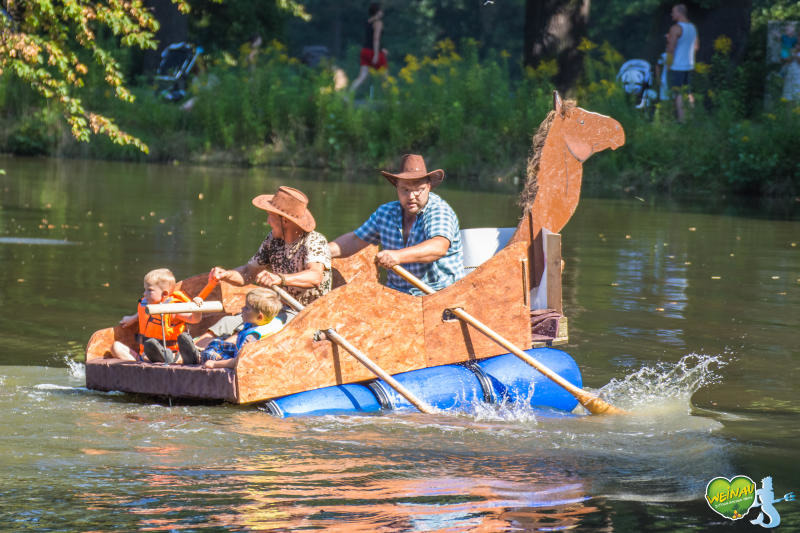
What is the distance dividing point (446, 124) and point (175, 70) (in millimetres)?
8393

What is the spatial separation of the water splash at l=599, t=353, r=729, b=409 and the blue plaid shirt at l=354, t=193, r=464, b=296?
1274 mm

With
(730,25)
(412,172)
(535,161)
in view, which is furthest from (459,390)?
(730,25)

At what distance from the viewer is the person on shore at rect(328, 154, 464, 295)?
27.3 ft

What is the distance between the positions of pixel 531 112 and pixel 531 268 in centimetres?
1531

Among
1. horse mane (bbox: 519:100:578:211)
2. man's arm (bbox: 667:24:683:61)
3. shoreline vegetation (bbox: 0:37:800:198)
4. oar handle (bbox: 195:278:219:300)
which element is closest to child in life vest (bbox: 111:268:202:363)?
oar handle (bbox: 195:278:219:300)

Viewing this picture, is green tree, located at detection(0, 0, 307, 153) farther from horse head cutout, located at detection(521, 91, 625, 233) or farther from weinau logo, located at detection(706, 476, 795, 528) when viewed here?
weinau logo, located at detection(706, 476, 795, 528)

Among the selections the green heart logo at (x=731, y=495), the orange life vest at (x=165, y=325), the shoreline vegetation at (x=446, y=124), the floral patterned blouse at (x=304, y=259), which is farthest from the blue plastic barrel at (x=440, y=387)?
the shoreline vegetation at (x=446, y=124)

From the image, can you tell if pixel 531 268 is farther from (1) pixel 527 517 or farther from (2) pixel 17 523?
(2) pixel 17 523

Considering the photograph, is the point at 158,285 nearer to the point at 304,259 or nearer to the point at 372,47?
the point at 304,259

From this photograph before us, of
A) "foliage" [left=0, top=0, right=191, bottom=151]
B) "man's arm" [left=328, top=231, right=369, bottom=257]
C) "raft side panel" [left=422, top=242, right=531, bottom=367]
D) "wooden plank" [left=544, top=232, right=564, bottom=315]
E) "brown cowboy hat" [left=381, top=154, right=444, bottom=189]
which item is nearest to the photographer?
"raft side panel" [left=422, top=242, right=531, bottom=367]

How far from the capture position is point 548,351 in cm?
859

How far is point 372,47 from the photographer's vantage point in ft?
98.6

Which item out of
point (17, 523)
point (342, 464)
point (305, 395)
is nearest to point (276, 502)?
point (342, 464)

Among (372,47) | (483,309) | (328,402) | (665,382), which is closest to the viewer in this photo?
(328,402)
